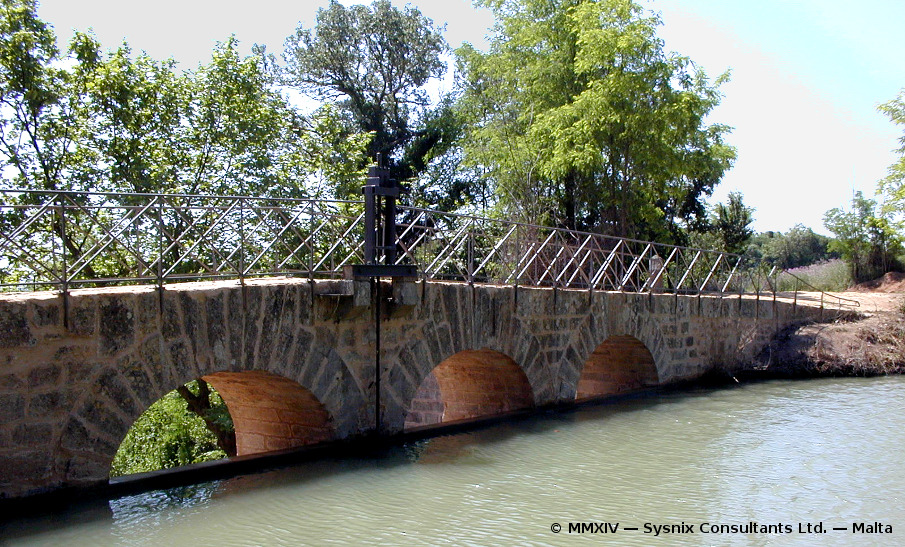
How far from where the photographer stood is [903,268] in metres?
25.6

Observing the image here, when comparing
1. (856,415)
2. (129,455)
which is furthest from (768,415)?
(129,455)

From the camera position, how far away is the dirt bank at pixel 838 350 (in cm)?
1510

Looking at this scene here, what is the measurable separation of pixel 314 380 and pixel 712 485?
140 inches

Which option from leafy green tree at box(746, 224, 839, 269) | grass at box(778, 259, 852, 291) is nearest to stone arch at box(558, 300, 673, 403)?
grass at box(778, 259, 852, 291)

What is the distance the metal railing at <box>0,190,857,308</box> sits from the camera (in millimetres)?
6594

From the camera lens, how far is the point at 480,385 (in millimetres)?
10633

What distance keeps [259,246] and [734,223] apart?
23.8m

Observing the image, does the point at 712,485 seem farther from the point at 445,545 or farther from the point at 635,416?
the point at 635,416

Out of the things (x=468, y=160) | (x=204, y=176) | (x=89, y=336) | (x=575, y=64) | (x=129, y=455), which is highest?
(x=575, y=64)

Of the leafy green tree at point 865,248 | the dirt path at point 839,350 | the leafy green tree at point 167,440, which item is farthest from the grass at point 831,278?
the leafy green tree at point 167,440

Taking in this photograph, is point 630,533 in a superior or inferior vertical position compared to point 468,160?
inferior

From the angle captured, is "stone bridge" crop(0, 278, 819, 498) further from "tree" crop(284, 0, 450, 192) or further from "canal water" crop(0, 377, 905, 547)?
"tree" crop(284, 0, 450, 192)

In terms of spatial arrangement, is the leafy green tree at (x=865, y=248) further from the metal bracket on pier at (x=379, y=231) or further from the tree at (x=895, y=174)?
the metal bracket on pier at (x=379, y=231)

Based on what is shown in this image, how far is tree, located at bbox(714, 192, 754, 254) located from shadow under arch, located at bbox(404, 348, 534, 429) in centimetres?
2163
